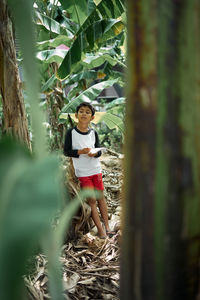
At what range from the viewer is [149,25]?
234 mm

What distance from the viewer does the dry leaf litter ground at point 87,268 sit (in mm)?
839

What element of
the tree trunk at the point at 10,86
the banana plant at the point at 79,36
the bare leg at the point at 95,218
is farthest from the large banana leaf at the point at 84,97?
the tree trunk at the point at 10,86

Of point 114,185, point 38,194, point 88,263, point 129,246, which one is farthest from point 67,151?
point 38,194

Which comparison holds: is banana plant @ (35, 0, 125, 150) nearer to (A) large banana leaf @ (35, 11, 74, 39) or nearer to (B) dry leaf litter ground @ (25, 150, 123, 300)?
(A) large banana leaf @ (35, 11, 74, 39)

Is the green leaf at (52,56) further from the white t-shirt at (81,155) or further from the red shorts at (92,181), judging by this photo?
the red shorts at (92,181)

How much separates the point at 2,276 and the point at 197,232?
0.18 metres

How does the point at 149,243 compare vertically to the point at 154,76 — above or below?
below

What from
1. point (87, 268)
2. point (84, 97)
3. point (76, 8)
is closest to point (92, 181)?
point (87, 268)

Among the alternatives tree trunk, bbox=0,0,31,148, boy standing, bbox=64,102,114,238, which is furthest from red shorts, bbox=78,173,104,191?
tree trunk, bbox=0,0,31,148

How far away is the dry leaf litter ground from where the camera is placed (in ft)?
2.75

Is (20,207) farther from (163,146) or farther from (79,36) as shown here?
(79,36)

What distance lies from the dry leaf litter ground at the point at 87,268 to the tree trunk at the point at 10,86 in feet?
1.59

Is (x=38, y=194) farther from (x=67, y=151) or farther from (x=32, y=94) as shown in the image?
(x=67, y=151)

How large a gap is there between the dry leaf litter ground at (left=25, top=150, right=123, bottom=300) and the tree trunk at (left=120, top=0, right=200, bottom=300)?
50cm
